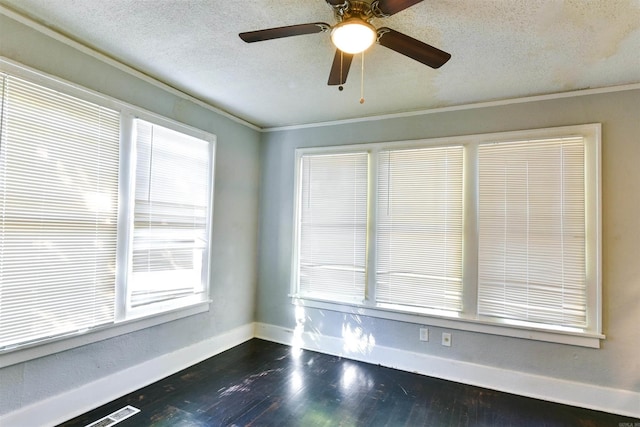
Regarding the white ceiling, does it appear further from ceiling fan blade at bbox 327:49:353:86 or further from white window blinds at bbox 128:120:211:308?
white window blinds at bbox 128:120:211:308

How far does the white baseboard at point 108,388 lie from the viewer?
2.19 m

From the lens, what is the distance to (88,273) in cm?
248

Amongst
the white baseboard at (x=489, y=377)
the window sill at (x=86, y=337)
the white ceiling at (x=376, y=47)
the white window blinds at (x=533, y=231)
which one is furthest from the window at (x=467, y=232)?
the window sill at (x=86, y=337)

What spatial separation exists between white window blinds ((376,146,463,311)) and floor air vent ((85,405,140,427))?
238 centimetres

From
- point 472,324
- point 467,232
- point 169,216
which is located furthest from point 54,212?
point 472,324

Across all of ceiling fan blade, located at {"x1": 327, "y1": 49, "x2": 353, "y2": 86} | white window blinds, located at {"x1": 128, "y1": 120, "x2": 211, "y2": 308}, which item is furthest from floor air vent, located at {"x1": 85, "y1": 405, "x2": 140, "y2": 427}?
ceiling fan blade, located at {"x1": 327, "y1": 49, "x2": 353, "y2": 86}

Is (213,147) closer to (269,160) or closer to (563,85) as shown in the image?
(269,160)

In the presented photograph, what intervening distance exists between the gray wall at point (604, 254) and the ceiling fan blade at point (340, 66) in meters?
1.66

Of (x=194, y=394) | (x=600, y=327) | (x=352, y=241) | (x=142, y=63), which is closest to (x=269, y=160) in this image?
(x=352, y=241)

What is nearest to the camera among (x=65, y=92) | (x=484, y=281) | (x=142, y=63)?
(x=65, y=92)

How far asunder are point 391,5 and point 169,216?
2541 mm

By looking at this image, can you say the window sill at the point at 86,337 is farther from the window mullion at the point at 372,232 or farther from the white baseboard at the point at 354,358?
the window mullion at the point at 372,232

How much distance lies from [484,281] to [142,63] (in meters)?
3.53

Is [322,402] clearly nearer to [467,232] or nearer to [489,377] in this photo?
[489,377]
